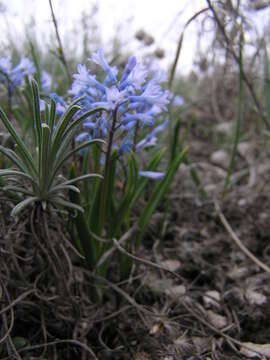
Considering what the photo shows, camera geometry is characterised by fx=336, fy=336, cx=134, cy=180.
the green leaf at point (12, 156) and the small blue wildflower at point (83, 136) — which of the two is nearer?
the green leaf at point (12, 156)

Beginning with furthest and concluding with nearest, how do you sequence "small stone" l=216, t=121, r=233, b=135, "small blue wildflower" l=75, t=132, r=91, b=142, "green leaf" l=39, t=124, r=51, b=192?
"small stone" l=216, t=121, r=233, b=135 < "small blue wildflower" l=75, t=132, r=91, b=142 < "green leaf" l=39, t=124, r=51, b=192

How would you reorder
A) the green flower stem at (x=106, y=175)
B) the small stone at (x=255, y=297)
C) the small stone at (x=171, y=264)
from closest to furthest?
1. the green flower stem at (x=106, y=175)
2. the small stone at (x=255, y=297)
3. the small stone at (x=171, y=264)

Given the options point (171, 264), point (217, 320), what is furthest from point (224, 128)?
point (217, 320)

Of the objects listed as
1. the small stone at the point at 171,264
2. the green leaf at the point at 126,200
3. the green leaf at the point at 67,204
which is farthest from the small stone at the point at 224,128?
the green leaf at the point at 67,204

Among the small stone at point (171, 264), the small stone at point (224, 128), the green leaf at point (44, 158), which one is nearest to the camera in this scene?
the green leaf at point (44, 158)

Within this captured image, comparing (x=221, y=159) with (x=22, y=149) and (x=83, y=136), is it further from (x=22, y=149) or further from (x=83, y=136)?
(x=22, y=149)

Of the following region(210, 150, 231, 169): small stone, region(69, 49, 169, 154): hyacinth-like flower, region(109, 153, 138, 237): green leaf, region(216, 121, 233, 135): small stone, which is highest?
region(69, 49, 169, 154): hyacinth-like flower

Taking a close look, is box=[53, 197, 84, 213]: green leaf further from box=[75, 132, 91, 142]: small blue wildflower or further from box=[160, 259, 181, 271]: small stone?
box=[160, 259, 181, 271]: small stone

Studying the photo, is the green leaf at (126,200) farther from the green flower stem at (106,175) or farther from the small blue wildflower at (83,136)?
the small blue wildflower at (83,136)

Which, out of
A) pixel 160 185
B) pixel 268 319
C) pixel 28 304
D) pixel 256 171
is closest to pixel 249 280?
pixel 268 319

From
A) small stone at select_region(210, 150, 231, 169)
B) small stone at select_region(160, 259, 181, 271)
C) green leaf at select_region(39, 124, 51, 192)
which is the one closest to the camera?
green leaf at select_region(39, 124, 51, 192)

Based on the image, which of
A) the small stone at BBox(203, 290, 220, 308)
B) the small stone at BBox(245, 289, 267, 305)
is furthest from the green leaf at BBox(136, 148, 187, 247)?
the small stone at BBox(245, 289, 267, 305)
